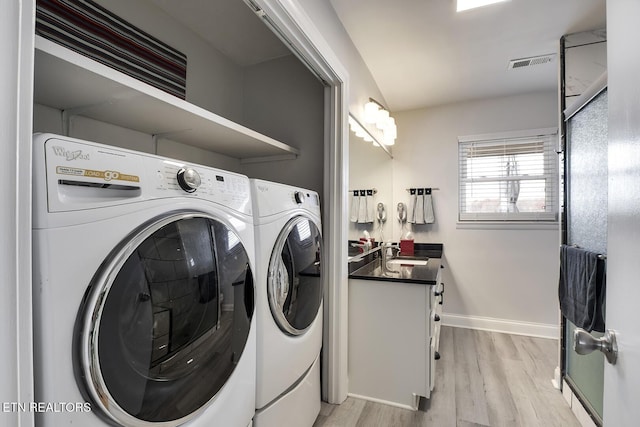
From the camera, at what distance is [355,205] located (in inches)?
91.4

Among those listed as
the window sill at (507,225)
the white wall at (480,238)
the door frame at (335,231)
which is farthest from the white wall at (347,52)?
the window sill at (507,225)

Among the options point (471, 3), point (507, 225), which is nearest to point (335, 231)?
point (471, 3)

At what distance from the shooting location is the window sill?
3.05 m

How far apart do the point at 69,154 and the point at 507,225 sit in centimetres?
360

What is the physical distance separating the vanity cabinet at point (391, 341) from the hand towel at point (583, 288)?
0.73 metres

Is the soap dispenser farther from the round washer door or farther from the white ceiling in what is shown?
the round washer door

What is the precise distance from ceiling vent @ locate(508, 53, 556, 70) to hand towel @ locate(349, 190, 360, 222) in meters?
1.71

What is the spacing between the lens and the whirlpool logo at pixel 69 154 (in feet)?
1.87

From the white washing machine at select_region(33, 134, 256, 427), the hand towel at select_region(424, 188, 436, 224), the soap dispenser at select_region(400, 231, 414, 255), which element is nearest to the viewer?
the white washing machine at select_region(33, 134, 256, 427)

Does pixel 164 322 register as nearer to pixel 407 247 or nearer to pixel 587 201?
pixel 587 201

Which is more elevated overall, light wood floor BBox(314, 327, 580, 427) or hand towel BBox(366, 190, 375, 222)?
hand towel BBox(366, 190, 375, 222)

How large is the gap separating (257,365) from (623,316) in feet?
3.51

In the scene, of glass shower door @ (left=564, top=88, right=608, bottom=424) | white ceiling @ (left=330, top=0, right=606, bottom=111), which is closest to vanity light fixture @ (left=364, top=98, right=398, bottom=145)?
white ceiling @ (left=330, top=0, right=606, bottom=111)

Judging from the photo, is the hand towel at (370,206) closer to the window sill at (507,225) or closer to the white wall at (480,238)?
the white wall at (480,238)
